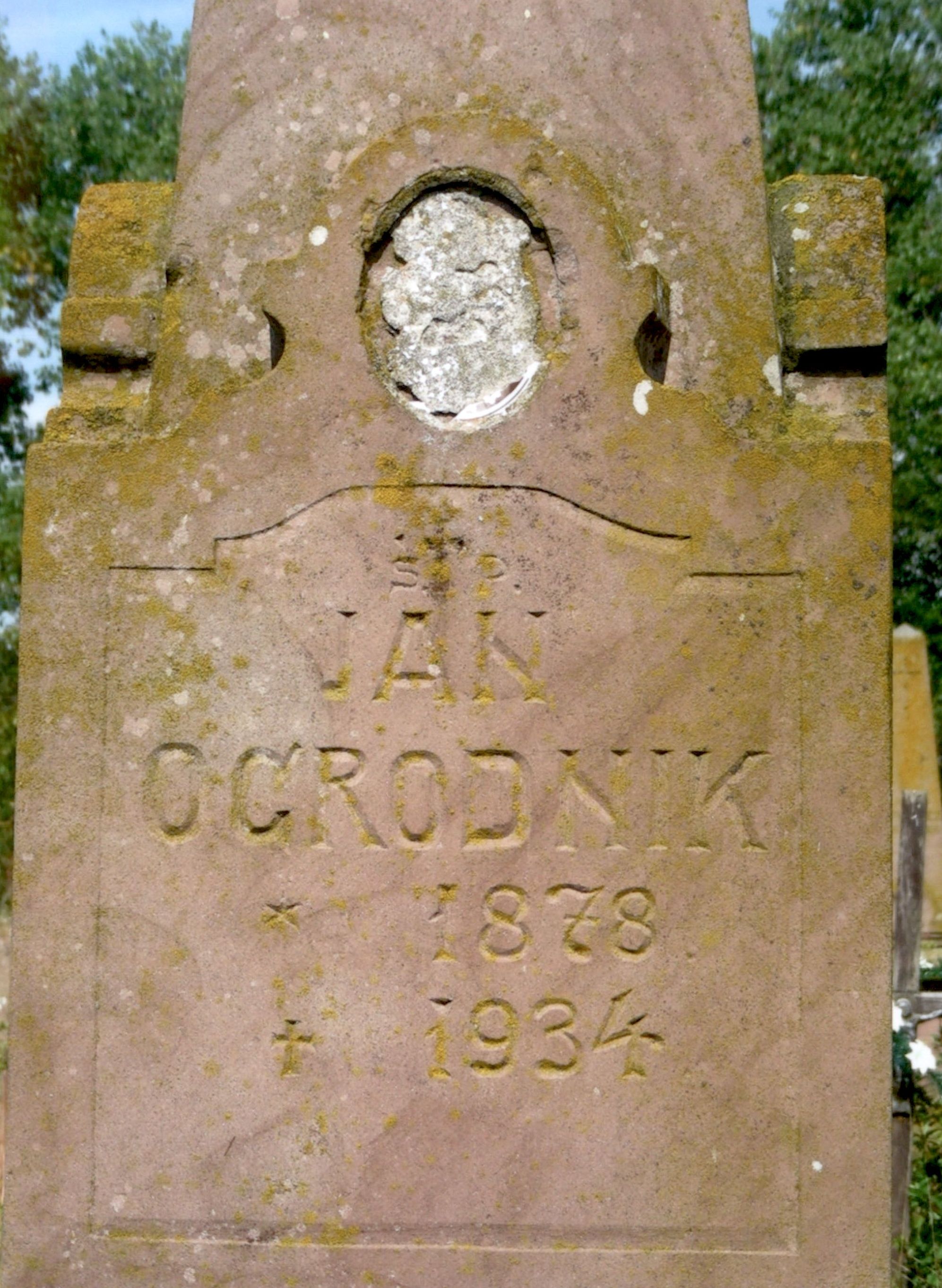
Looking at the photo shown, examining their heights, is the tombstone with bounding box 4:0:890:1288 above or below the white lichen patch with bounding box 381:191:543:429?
below

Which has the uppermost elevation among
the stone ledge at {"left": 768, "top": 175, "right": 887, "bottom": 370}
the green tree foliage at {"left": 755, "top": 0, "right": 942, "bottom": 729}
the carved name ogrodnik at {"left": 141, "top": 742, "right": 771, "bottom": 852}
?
the green tree foliage at {"left": 755, "top": 0, "right": 942, "bottom": 729}

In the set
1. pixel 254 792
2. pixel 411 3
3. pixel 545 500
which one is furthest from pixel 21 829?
pixel 411 3

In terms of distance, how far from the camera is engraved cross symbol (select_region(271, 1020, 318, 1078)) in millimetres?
3104

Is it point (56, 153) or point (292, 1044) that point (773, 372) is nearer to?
point (292, 1044)

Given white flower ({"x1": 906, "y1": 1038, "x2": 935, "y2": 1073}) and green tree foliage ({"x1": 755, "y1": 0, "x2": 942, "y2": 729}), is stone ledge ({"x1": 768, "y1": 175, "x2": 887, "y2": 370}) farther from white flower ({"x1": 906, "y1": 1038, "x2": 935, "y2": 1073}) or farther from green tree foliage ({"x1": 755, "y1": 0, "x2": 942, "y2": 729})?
green tree foliage ({"x1": 755, "y1": 0, "x2": 942, "y2": 729})

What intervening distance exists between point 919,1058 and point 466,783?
297cm

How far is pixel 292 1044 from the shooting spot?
311 centimetres

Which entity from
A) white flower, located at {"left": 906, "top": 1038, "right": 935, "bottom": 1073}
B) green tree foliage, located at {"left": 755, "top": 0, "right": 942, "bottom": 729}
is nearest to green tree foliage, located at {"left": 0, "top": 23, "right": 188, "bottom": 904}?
green tree foliage, located at {"left": 755, "top": 0, "right": 942, "bottom": 729}

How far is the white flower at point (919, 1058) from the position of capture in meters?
5.33

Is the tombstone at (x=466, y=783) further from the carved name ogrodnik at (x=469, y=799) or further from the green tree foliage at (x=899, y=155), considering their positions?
the green tree foliage at (x=899, y=155)

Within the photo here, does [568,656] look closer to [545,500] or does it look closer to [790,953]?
[545,500]

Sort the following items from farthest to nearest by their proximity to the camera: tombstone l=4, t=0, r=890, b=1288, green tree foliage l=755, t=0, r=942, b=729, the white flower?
green tree foliage l=755, t=0, r=942, b=729 → the white flower → tombstone l=4, t=0, r=890, b=1288

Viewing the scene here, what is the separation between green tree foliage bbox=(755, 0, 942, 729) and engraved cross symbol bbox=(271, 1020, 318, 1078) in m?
11.1

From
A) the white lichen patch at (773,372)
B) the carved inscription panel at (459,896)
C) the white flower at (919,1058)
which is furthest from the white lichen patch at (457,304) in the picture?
the white flower at (919,1058)
